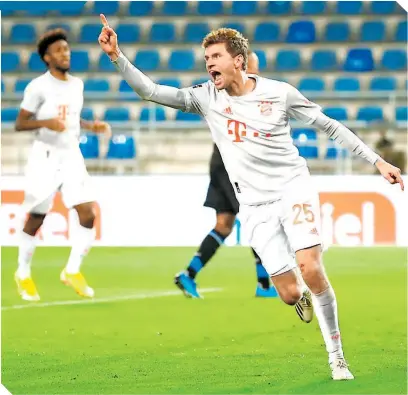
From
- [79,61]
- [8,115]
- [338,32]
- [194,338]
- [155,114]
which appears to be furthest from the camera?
[338,32]

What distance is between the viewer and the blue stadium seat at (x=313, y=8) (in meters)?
21.4

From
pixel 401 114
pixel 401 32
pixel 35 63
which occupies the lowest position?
pixel 401 114

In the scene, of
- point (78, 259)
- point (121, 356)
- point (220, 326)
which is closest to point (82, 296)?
point (78, 259)


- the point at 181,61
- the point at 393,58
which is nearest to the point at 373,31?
the point at 393,58

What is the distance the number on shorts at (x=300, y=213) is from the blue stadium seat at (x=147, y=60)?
14789 millimetres

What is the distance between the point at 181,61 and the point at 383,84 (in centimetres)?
364

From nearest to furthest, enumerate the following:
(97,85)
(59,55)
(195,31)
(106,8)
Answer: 1. (59,55)
2. (97,85)
3. (195,31)
4. (106,8)

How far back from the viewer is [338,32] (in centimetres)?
2098

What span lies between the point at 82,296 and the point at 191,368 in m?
3.64

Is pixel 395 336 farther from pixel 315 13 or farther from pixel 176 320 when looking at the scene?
A: pixel 315 13

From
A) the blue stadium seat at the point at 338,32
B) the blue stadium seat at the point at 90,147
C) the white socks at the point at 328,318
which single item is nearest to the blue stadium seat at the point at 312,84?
the blue stadium seat at the point at 338,32

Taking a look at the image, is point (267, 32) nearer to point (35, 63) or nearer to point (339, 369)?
point (35, 63)

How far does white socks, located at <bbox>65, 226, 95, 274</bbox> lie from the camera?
9.37m

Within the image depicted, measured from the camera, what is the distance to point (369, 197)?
14641mm
